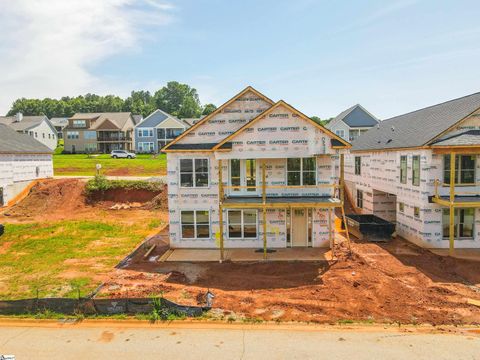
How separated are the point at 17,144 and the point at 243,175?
2833cm

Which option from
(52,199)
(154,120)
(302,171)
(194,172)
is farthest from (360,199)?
(154,120)

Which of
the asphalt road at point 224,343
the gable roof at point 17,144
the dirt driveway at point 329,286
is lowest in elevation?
the asphalt road at point 224,343

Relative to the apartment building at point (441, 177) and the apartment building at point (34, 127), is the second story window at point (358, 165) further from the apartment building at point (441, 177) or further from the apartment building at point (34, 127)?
the apartment building at point (34, 127)

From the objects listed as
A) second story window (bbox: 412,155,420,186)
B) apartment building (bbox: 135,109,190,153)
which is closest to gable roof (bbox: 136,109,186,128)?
apartment building (bbox: 135,109,190,153)

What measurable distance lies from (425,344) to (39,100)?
162215 millimetres

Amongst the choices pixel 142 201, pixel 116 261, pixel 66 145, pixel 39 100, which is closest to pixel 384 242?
pixel 116 261

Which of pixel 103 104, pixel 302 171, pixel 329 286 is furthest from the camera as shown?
pixel 103 104

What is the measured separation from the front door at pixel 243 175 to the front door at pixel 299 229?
2707 millimetres

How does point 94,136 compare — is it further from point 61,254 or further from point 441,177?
point 441,177

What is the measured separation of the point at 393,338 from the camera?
33.1 ft

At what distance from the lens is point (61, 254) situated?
19531 mm

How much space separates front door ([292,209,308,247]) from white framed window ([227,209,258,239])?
2183 millimetres

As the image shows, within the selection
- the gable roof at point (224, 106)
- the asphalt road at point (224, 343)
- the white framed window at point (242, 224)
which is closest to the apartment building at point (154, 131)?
the gable roof at point (224, 106)

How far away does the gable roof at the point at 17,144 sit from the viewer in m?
32.7
